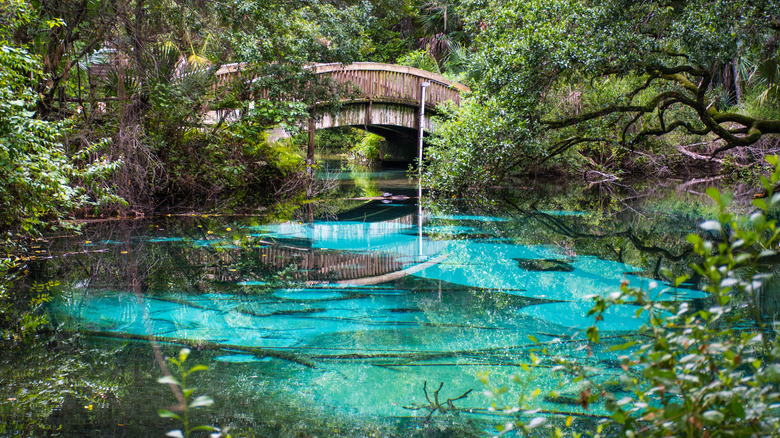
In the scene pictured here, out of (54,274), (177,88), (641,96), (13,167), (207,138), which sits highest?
(641,96)

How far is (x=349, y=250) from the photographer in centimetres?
633

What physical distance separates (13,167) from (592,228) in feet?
21.7

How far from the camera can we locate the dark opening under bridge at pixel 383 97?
42.7ft

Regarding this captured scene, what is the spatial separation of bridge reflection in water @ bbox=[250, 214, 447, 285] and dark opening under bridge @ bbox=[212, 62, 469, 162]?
15.4 ft

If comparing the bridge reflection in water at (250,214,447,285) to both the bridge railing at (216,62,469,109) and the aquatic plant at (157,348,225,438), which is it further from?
the bridge railing at (216,62,469,109)

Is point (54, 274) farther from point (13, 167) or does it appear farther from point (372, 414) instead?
point (372, 414)

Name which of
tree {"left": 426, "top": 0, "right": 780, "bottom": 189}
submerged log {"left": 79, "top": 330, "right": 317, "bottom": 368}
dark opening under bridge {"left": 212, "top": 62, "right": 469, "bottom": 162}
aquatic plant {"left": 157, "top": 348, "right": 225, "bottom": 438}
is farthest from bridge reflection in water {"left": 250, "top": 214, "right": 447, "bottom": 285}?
dark opening under bridge {"left": 212, "top": 62, "right": 469, "bottom": 162}

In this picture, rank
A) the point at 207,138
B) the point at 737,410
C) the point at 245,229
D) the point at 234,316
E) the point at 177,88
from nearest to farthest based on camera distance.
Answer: the point at 737,410, the point at 234,316, the point at 245,229, the point at 177,88, the point at 207,138

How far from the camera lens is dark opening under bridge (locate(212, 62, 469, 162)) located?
13.0m

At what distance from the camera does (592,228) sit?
7.87 meters

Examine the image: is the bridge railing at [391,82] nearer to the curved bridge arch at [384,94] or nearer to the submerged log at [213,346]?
the curved bridge arch at [384,94]

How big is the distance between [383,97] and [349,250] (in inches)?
362

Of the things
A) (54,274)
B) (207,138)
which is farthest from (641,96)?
(54,274)

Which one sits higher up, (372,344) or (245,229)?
(245,229)
